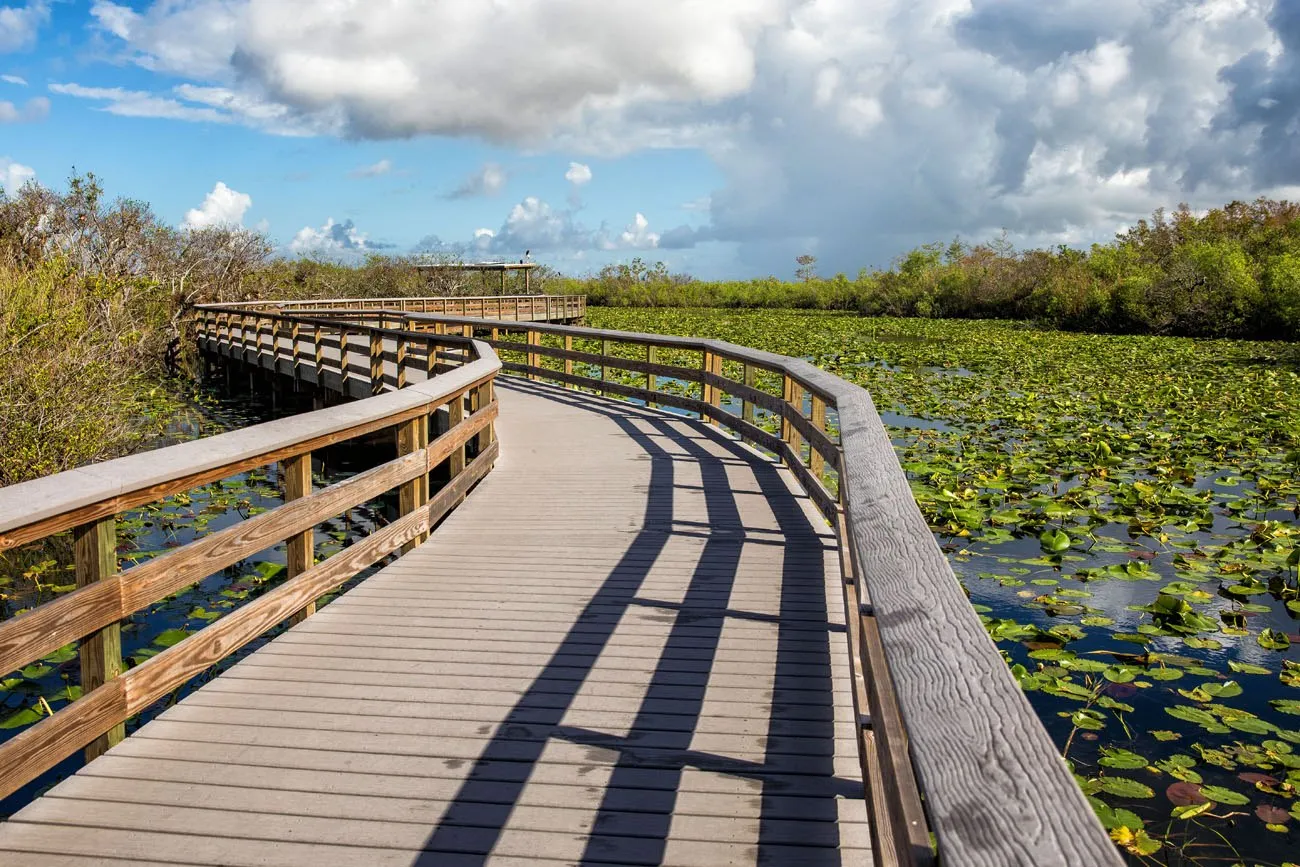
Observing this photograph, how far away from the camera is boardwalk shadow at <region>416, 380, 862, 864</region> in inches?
101

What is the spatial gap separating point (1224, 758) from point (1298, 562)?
2653 millimetres

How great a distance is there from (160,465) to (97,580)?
391mm

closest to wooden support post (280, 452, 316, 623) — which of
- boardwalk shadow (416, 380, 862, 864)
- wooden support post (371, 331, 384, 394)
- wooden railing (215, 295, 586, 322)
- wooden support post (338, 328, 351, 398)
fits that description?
boardwalk shadow (416, 380, 862, 864)

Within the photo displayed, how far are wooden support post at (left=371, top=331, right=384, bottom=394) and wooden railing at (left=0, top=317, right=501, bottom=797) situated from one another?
7950mm

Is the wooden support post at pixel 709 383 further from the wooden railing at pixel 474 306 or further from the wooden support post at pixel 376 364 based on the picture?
the wooden railing at pixel 474 306

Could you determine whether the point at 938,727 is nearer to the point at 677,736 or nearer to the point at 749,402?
the point at 677,736

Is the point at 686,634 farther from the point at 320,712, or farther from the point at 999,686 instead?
the point at 999,686

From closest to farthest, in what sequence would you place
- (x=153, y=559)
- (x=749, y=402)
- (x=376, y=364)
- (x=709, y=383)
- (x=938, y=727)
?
(x=938, y=727) < (x=153, y=559) < (x=749, y=402) < (x=709, y=383) < (x=376, y=364)

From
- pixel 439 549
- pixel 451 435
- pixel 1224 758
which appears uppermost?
pixel 451 435

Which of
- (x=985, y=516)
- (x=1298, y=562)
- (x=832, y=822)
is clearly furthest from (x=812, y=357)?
(x=832, y=822)

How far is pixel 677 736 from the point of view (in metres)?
3.14

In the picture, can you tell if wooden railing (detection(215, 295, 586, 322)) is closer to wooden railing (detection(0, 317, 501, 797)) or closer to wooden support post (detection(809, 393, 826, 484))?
wooden support post (detection(809, 393, 826, 484))

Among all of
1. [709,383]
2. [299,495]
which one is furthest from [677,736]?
[709,383]

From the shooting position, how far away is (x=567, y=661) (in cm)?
380
